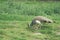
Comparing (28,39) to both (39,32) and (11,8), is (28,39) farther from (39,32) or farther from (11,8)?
(11,8)

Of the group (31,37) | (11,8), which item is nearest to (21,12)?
(11,8)

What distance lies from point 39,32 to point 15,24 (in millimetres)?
1443

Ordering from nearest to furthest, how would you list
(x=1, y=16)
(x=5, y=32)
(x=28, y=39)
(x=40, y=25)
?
1. (x=28, y=39)
2. (x=5, y=32)
3. (x=40, y=25)
4. (x=1, y=16)

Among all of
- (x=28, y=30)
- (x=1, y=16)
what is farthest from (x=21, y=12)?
(x=28, y=30)

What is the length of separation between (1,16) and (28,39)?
3.60 meters

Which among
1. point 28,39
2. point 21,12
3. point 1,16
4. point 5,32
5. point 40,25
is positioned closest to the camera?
point 28,39

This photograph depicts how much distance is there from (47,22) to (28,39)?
1.90 metres

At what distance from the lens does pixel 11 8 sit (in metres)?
12.6

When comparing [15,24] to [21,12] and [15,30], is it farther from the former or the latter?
[21,12]

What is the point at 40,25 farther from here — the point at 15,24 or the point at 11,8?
the point at 11,8

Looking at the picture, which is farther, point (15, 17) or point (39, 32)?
point (15, 17)

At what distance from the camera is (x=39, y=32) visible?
28.8 feet

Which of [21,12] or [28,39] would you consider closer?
[28,39]

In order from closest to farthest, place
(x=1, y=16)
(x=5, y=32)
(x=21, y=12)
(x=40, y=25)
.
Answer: (x=5, y=32), (x=40, y=25), (x=1, y=16), (x=21, y=12)
